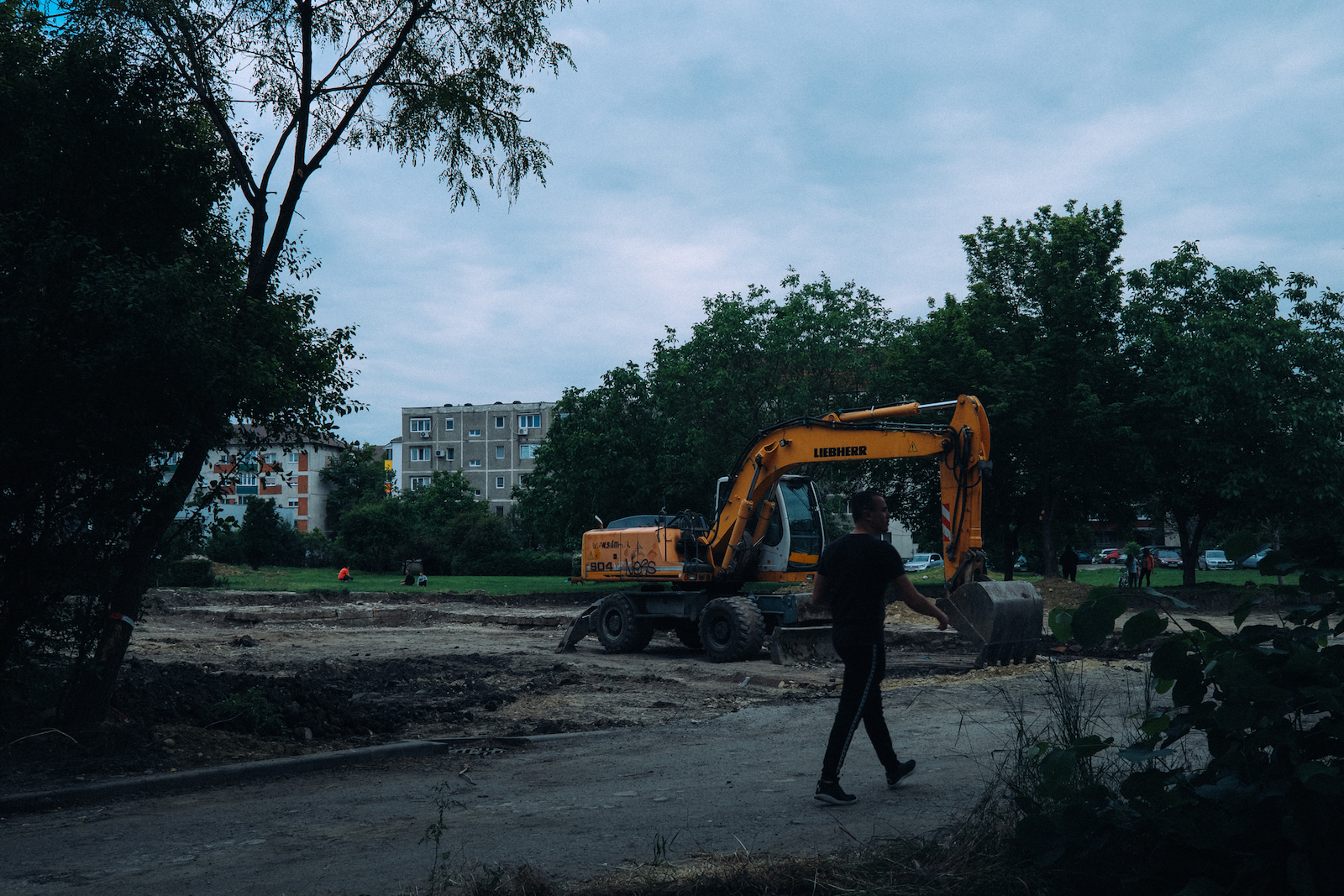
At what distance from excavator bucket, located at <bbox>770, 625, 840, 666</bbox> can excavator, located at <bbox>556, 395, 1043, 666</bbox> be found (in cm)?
2

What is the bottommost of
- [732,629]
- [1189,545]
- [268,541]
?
[732,629]

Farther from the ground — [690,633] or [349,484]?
[349,484]

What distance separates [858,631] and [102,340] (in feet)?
18.4

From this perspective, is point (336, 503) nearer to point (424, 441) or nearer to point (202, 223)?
point (424, 441)

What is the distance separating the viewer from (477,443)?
10394cm

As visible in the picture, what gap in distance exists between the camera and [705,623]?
16281 mm

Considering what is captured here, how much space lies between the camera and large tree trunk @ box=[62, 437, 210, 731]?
7945 mm

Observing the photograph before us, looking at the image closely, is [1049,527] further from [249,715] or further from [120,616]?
[120,616]

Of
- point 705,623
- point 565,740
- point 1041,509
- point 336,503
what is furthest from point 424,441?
point 565,740

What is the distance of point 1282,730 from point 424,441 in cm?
10552

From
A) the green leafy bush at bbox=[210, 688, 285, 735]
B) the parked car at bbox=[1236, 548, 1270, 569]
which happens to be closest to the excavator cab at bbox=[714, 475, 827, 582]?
the green leafy bush at bbox=[210, 688, 285, 735]

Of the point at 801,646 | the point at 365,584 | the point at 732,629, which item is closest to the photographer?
the point at 801,646

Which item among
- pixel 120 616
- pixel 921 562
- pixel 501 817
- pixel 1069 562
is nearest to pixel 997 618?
pixel 501 817

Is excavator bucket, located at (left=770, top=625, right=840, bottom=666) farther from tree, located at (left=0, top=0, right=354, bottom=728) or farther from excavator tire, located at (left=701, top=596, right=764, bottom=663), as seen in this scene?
tree, located at (left=0, top=0, right=354, bottom=728)
